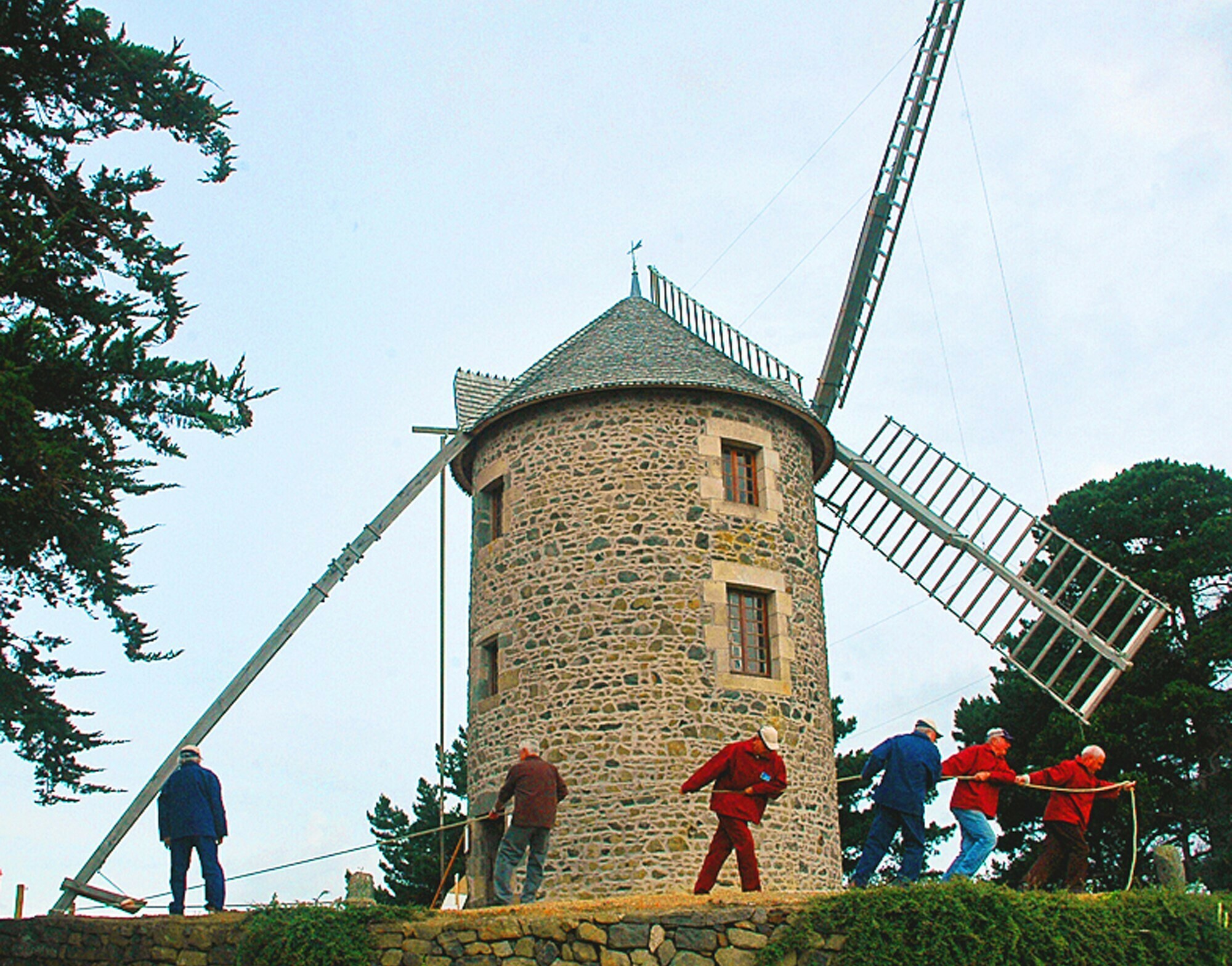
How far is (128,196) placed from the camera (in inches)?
490

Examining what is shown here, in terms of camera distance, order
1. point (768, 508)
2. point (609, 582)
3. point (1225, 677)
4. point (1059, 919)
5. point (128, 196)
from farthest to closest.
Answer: point (1225, 677) < point (768, 508) < point (609, 582) < point (128, 196) < point (1059, 919)

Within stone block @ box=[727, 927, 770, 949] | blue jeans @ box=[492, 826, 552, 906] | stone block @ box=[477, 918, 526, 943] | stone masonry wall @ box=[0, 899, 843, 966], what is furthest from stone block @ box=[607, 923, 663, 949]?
blue jeans @ box=[492, 826, 552, 906]

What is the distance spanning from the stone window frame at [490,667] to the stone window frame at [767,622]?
246 centimetres

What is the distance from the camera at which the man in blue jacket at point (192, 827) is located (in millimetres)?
10914

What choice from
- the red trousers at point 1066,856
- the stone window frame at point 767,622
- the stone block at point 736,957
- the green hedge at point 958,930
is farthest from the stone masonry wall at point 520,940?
the stone window frame at point 767,622

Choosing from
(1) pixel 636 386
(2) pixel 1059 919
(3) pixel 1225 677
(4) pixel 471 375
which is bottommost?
(2) pixel 1059 919

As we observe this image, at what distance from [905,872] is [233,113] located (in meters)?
9.61

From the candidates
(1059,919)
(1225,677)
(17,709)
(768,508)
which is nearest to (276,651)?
(17,709)

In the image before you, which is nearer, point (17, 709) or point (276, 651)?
point (17, 709)

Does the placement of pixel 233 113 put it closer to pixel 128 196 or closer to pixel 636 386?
pixel 128 196

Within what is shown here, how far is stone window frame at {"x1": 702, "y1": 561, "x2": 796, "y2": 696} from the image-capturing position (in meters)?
15.1

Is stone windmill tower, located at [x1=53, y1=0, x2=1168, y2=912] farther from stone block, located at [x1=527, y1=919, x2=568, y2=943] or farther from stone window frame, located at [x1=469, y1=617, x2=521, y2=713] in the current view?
stone block, located at [x1=527, y1=919, x2=568, y2=943]

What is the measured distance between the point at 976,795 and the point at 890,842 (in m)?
0.88

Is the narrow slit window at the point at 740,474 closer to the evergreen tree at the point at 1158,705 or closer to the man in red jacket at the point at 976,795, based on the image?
the man in red jacket at the point at 976,795
